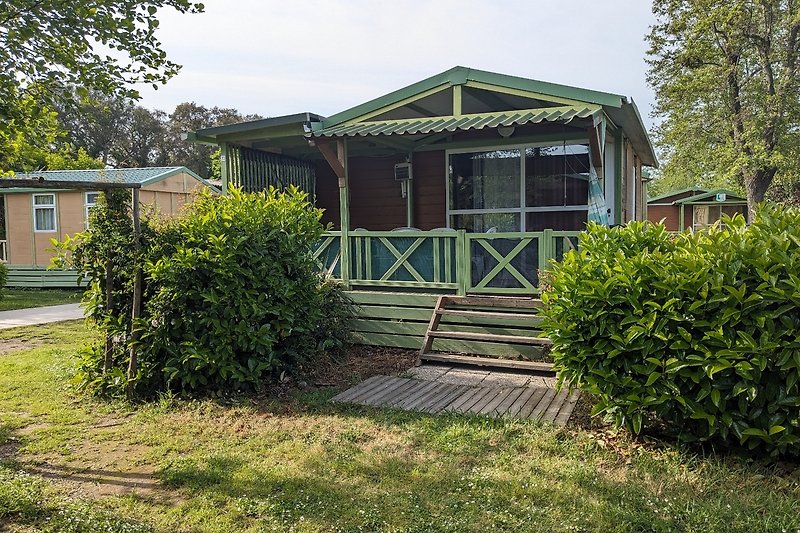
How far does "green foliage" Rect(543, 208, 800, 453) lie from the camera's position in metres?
3.43

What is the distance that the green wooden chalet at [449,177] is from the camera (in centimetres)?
675

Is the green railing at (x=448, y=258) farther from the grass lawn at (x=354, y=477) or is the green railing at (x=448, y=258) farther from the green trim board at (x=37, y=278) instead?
the green trim board at (x=37, y=278)

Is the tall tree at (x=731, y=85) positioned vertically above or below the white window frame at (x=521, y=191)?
above

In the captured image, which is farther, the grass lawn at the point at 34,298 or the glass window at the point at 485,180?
the grass lawn at the point at 34,298

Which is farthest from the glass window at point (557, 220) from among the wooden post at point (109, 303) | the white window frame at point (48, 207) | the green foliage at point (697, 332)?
the white window frame at point (48, 207)

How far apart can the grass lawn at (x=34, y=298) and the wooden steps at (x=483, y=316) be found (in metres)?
8.57

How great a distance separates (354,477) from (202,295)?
7.79 ft

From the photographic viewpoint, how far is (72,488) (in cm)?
350

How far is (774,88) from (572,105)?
23.1 m

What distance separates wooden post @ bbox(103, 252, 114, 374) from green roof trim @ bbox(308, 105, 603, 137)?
3089 millimetres

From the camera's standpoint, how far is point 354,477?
3.52m

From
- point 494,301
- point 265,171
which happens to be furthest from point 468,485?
point 265,171

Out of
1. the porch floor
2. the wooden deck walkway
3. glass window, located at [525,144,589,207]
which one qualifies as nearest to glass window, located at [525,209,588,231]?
glass window, located at [525,144,589,207]

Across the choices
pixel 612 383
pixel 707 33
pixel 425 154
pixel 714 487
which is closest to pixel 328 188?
pixel 425 154
